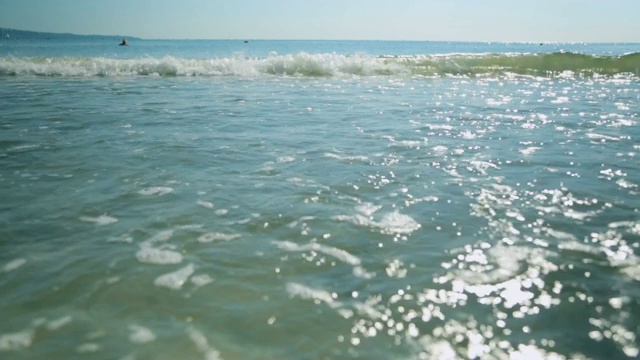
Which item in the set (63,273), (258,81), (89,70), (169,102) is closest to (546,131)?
(63,273)

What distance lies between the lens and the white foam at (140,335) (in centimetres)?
250

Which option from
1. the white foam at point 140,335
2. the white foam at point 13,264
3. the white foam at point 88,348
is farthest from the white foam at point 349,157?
the white foam at point 88,348

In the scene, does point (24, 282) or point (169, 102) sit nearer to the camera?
point (24, 282)

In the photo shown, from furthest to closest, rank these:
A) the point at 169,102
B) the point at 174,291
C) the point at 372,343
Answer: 1. the point at 169,102
2. the point at 174,291
3. the point at 372,343

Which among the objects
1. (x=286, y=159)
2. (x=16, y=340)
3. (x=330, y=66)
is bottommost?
(x=16, y=340)

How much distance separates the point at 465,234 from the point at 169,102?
9668mm

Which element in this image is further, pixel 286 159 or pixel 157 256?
pixel 286 159

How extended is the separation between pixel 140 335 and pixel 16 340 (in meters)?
0.66

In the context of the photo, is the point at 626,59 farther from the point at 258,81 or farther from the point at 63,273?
the point at 63,273

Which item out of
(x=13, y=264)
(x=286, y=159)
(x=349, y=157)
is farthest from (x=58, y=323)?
(x=349, y=157)

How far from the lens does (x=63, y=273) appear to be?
10.4 ft

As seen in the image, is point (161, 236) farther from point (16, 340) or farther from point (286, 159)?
point (286, 159)

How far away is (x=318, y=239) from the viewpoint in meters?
3.72

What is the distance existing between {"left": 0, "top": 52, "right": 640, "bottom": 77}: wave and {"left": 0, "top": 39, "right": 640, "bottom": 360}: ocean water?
13.0m
